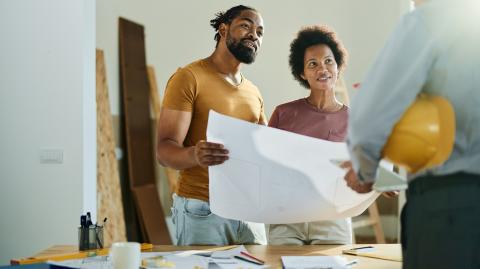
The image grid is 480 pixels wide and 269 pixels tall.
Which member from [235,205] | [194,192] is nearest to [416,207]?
[235,205]

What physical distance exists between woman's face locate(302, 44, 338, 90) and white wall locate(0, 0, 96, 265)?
1513 millimetres

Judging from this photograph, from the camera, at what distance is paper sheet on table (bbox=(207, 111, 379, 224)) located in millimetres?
1979

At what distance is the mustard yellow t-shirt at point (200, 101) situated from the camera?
253 centimetres

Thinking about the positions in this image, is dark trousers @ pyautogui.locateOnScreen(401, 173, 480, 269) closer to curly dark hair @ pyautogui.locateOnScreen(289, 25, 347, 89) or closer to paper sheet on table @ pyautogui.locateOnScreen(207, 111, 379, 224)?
paper sheet on table @ pyautogui.locateOnScreen(207, 111, 379, 224)

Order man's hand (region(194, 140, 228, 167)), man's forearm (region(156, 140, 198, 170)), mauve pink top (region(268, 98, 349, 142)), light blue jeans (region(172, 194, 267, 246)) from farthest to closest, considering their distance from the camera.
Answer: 1. mauve pink top (region(268, 98, 349, 142))
2. light blue jeans (region(172, 194, 267, 246))
3. man's forearm (region(156, 140, 198, 170))
4. man's hand (region(194, 140, 228, 167))

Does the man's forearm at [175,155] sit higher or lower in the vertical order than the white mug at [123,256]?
higher

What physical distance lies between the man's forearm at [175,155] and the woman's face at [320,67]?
0.75 m

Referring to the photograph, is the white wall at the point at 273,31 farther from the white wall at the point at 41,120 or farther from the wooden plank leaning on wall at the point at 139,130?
the white wall at the point at 41,120

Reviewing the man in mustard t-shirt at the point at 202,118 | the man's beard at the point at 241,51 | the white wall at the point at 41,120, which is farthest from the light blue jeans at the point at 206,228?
the white wall at the point at 41,120

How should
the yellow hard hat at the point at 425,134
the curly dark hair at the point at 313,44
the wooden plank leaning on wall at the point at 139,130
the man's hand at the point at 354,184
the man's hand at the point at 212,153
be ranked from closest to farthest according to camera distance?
1. the yellow hard hat at the point at 425,134
2. the man's hand at the point at 354,184
3. the man's hand at the point at 212,153
4. the curly dark hair at the point at 313,44
5. the wooden plank leaning on wall at the point at 139,130

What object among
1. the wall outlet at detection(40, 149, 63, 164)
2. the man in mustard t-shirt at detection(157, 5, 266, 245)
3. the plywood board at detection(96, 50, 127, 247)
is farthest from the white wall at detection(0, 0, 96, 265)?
the man in mustard t-shirt at detection(157, 5, 266, 245)

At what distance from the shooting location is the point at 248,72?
5.50m

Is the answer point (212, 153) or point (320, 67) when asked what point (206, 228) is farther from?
point (320, 67)

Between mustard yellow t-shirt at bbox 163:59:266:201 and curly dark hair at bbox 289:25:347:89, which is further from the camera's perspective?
curly dark hair at bbox 289:25:347:89
